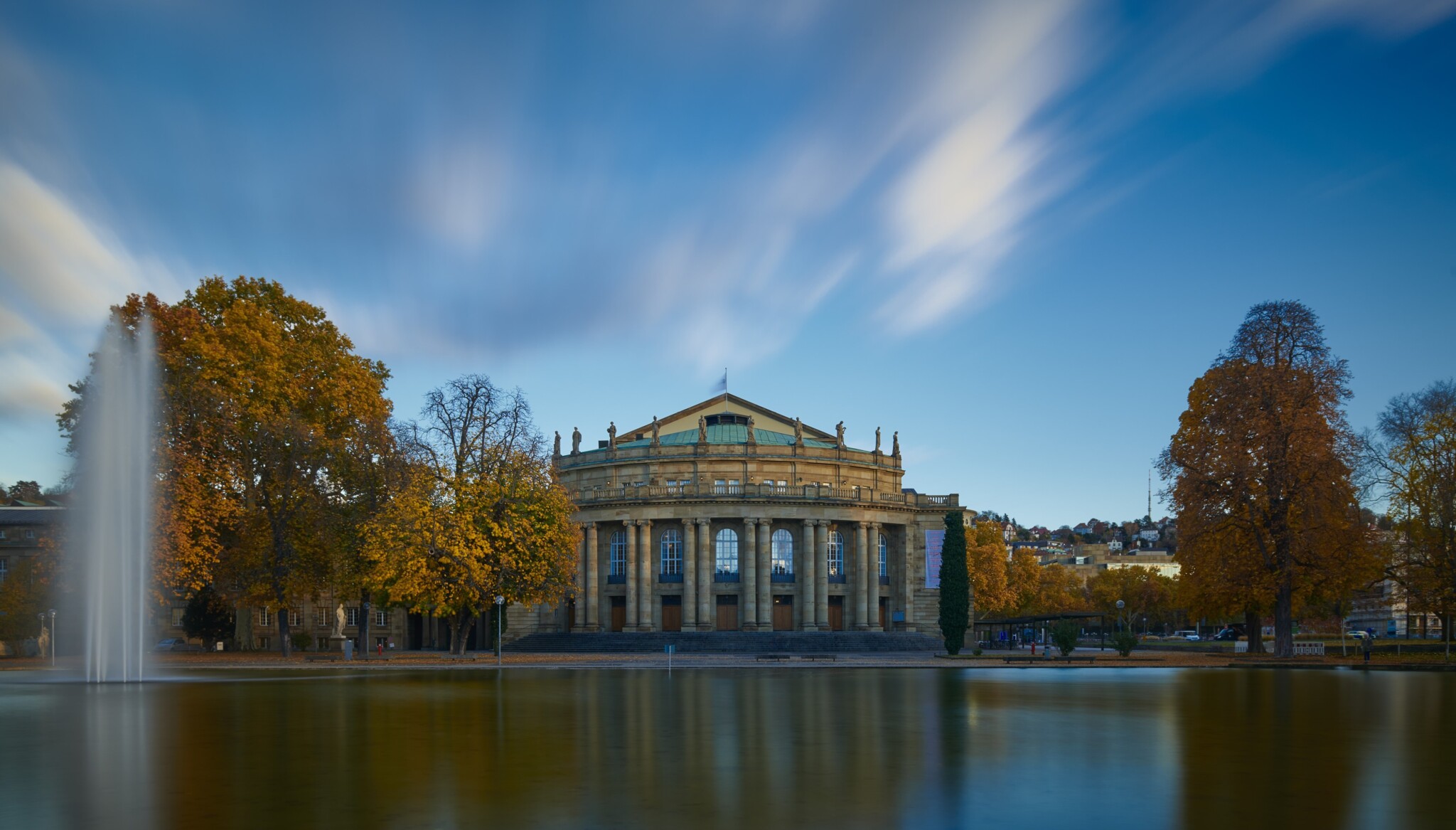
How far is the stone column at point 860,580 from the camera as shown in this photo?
8531 centimetres

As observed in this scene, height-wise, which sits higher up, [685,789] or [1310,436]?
[1310,436]

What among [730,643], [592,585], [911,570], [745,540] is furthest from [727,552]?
[911,570]

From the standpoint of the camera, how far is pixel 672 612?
85.8 metres

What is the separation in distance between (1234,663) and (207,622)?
6394cm

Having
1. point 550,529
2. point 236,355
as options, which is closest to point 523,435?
point 550,529

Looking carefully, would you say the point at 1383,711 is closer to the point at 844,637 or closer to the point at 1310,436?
the point at 1310,436

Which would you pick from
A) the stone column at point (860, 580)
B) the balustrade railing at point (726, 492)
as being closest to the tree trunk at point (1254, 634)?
the stone column at point (860, 580)

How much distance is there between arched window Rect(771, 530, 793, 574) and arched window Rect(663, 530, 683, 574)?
731 centimetres

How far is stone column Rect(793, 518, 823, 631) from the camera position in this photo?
275 ft

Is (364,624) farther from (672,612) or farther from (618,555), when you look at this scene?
(672,612)

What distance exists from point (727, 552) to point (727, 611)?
4.66m

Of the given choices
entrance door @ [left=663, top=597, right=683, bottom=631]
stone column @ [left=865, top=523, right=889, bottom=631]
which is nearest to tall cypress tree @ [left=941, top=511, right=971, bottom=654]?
stone column @ [left=865, top=523, right=889, bottom=631]

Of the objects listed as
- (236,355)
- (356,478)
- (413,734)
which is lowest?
(413,734)

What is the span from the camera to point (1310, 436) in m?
53.1
